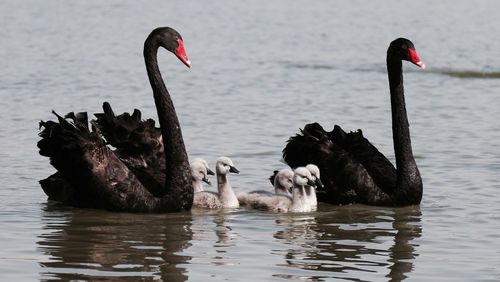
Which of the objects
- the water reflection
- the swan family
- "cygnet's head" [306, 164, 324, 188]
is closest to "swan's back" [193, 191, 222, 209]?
the swan family

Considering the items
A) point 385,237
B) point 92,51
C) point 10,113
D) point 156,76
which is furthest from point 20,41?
point 385,237

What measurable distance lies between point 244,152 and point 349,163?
237 cm

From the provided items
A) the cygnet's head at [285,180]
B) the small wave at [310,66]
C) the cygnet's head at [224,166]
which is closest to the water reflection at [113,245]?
the cygnet's head at [224,166]

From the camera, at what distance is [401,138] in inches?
388

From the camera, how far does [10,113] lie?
1391 centimetres

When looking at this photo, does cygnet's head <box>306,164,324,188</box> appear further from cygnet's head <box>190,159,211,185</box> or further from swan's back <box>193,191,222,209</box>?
cygnet's head <box>190,159,211,185</box>

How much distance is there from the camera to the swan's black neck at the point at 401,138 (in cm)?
949

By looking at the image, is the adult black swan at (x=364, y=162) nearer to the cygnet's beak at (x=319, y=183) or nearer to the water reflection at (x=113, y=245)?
the cygnet's beak at (x=319, y=183)

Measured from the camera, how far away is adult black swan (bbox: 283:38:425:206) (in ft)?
31.0

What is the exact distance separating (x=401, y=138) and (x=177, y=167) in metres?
2.01

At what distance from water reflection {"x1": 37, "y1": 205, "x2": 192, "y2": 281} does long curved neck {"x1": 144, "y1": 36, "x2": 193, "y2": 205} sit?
0.25m

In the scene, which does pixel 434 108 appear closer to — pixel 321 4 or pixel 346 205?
pixel 346 205

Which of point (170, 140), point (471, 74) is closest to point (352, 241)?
point (170, 140)

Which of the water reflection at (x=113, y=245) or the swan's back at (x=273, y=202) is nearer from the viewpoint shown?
the water reflection at (x=113, y=245)
